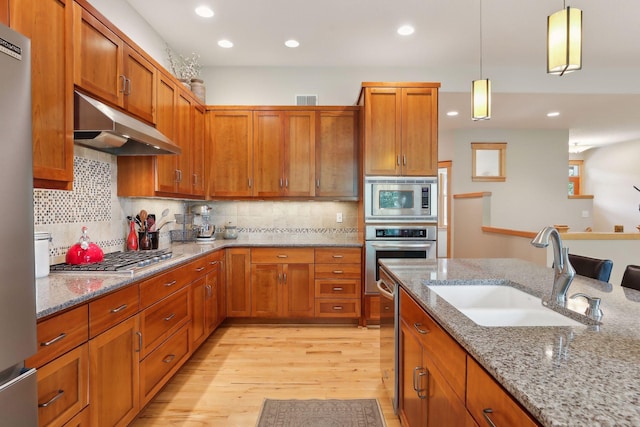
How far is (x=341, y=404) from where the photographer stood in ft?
7.11

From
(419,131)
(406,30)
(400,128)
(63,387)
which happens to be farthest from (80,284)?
(406,30)

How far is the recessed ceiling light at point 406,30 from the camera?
321cm

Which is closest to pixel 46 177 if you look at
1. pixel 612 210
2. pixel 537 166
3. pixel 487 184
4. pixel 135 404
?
pixel 135 404

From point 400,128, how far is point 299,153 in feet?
3.73

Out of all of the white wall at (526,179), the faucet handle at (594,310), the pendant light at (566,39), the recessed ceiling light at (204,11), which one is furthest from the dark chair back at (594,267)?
the white wall at (526,179)

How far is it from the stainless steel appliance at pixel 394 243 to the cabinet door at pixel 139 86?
2249 millimetres

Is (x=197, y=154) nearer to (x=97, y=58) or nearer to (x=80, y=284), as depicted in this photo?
(x=97, y=58)

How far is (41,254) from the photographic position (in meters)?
1.75

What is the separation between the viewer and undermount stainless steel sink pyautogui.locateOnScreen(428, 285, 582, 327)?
134 cm

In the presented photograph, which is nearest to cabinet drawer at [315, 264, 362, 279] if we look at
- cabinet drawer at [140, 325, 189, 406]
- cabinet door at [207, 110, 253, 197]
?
cabinet door at [207, 110, 253, 197]

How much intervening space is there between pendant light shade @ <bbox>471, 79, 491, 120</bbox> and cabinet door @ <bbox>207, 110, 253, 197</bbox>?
2.35m

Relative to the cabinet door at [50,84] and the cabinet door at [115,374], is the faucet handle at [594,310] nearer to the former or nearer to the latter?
the cabinet door at [115,374]

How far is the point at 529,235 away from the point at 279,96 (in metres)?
3.41

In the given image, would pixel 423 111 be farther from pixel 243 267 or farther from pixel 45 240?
pixel 45 240
